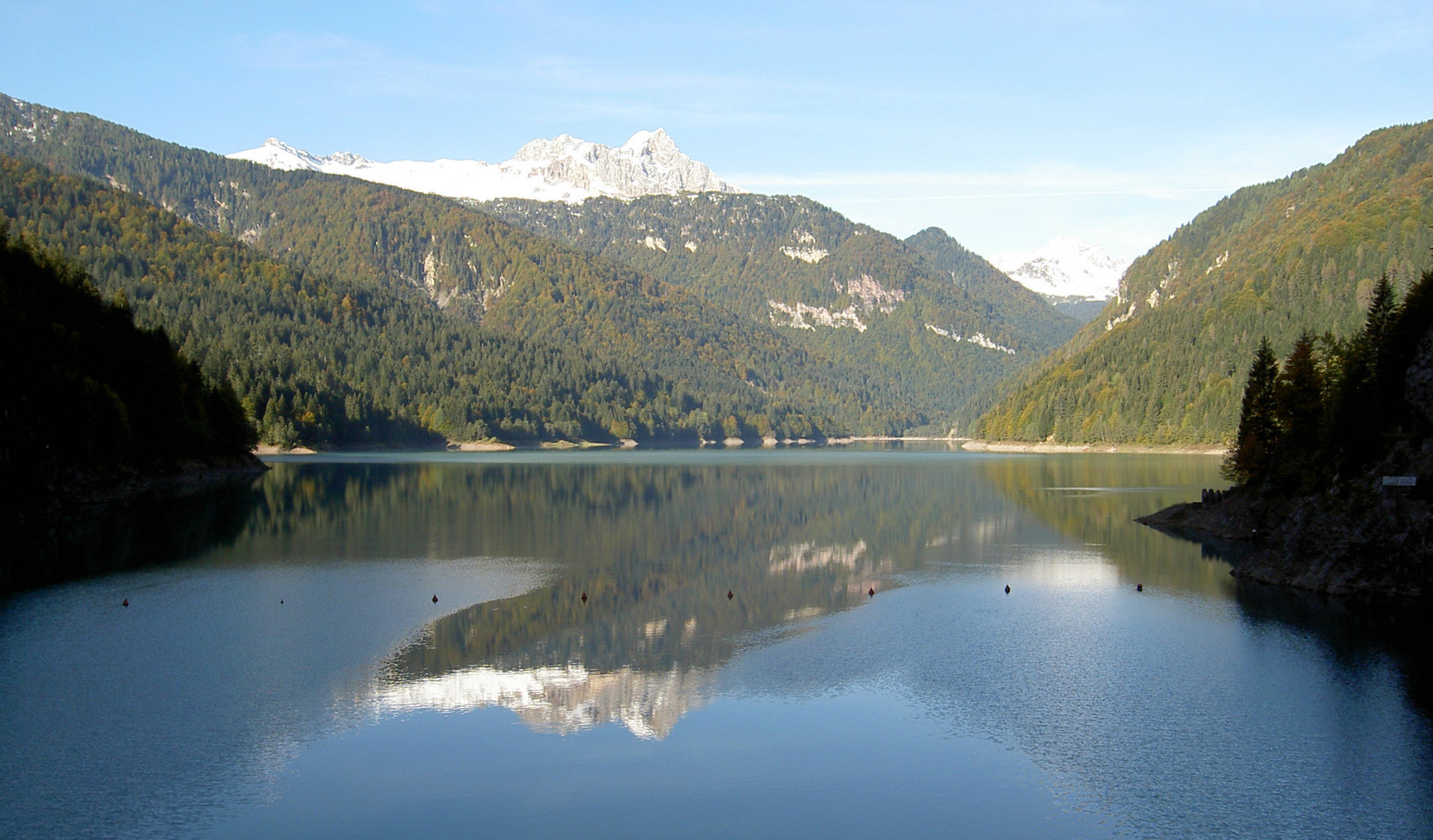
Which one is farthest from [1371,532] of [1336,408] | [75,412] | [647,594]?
[75,412]

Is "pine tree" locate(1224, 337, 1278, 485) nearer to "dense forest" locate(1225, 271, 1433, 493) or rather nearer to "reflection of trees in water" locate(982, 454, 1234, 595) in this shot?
"dense forest" locate(1225, 271, 1433, 493)

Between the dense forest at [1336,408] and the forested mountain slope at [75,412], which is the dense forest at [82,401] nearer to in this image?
the forested mountain slope at [75,412]

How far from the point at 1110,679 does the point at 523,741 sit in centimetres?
1666

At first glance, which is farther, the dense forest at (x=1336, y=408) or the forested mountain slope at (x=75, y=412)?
the forested mountain slope at (x=75, y=412)

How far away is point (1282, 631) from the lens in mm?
37594

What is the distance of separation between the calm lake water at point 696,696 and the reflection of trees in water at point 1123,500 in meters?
0.86

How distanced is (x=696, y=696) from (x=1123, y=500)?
67.9 metres

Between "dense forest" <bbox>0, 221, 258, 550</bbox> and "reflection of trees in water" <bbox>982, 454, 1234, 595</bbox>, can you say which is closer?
"reflection of trees in water" <bbox>982, 454, 1234, 595</bbox>

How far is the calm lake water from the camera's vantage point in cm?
2109

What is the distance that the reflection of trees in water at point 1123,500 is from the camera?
5241 cm

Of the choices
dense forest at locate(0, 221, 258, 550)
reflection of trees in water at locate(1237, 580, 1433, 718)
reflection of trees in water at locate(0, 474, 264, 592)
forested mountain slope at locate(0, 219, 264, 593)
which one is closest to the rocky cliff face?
reflection of trees in water at locate(1237, 580, 1433, 718)

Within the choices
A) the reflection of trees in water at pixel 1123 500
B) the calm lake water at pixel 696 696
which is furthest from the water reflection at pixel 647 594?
the reflection of trees in water at pixel 1123 500

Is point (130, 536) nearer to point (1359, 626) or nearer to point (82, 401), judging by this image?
point (82, 401)

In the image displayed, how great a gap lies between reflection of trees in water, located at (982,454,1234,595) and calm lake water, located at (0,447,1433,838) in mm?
856
